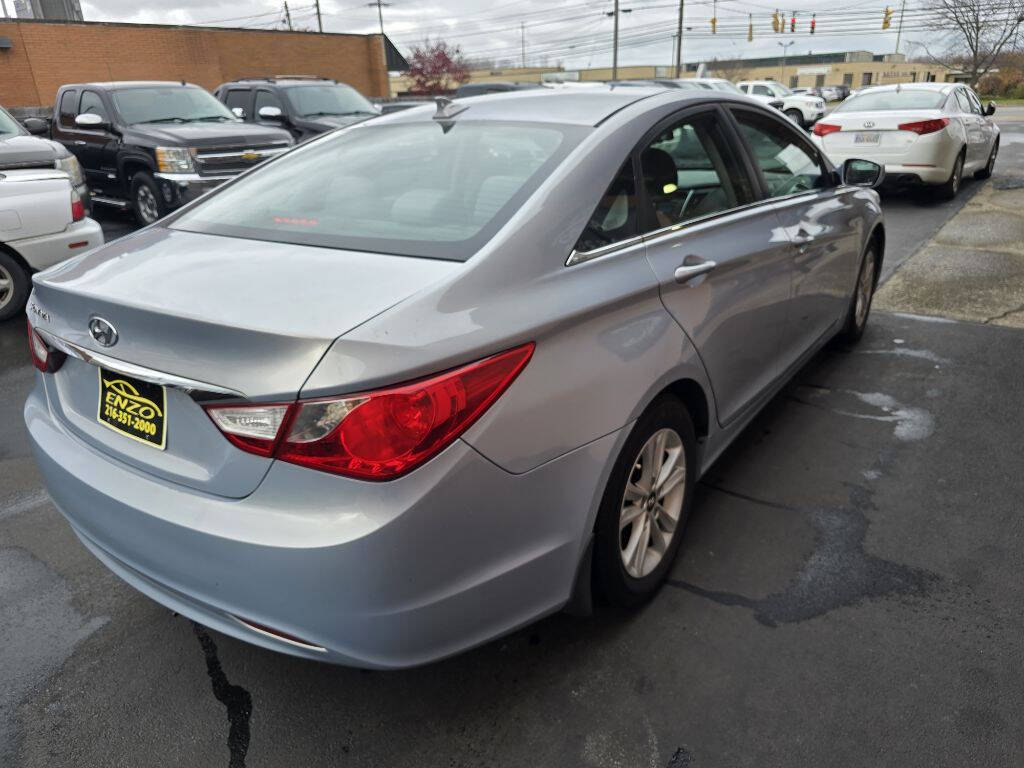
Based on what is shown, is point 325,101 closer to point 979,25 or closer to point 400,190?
point 400,190

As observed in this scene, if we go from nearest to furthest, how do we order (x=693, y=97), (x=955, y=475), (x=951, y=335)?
→ 1. (x=693, y=97)
2. (x=955, y=475)
3. (x=951, y=335)

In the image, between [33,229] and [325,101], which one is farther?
[325,101]

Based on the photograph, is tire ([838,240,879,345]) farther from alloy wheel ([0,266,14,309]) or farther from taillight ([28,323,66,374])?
alloy wheel ([0,266,14,309])

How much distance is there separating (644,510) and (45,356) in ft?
6.17

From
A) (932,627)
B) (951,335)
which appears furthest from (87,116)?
(932,627)

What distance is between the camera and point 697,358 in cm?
257

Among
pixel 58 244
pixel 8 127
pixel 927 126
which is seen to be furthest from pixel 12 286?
pixel 927 126

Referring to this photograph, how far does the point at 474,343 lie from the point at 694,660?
50.2 inches

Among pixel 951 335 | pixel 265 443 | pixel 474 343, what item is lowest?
pixel 951 335

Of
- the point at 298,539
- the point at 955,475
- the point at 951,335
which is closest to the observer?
the point at 298,539

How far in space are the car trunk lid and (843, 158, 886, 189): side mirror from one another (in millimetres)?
3418

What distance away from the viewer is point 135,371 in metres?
1.89

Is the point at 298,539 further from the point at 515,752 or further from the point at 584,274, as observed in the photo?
the point at 584,274

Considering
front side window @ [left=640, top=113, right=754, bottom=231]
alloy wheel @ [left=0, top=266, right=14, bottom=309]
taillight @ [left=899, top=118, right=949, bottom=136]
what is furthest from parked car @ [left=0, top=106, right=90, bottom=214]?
taillight @ [left=899, top=118, right=949, bottom=136]
